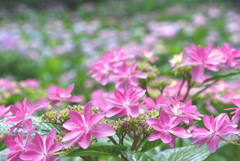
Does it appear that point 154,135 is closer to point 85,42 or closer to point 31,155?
point 31,155

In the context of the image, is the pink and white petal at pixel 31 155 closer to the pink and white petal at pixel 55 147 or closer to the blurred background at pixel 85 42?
the pink and white petal at pixel 55 147

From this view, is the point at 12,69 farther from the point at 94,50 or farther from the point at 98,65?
the point at 98,65

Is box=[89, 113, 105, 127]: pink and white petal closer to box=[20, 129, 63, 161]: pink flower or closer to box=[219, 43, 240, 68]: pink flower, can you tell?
box=[20, 129, 63, 161]: pink flower

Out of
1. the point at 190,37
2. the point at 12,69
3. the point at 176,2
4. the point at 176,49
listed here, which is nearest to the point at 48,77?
the point at 12,69

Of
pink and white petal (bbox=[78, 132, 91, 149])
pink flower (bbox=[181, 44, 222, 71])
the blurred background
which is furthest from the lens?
the blurred background

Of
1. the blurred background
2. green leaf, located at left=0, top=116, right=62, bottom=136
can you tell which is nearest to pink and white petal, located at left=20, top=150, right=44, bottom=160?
green leaf, located at left=0, top=116, right=62, bottom=136

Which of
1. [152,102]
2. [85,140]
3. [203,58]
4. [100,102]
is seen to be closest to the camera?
[85,140]

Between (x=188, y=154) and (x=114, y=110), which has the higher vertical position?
(x=114, y=110)

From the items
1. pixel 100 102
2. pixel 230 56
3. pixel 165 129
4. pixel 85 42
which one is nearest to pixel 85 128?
pixel 165 129
